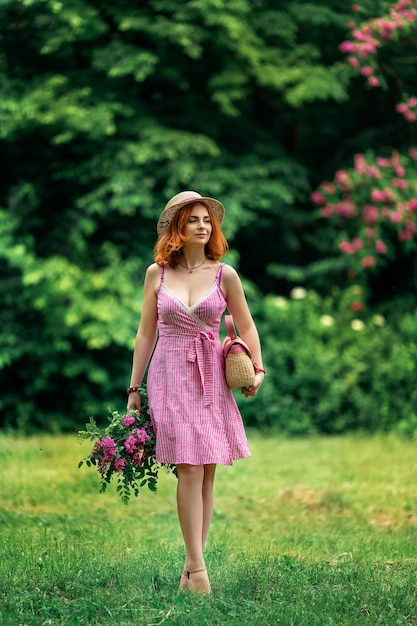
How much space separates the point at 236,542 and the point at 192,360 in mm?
1686

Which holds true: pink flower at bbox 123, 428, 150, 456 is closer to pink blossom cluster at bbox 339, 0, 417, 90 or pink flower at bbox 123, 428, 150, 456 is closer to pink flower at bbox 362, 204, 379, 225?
pink flower at bbox 362, 204, 379, 225

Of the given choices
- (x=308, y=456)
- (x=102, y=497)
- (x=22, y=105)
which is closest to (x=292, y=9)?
(x=22, y=105)

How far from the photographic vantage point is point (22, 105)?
9.12 meters

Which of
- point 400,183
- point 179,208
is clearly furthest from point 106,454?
point 400,183

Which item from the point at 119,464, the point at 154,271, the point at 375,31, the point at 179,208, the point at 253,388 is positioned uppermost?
the point at 375,31

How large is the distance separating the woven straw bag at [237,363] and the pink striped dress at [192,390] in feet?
0.14

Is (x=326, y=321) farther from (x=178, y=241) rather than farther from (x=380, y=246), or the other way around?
(x=178, y=241)

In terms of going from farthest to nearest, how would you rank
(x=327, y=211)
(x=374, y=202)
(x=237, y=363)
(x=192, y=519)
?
(x=327, y=211), (x=374, y=202), (x=237, y=363), (x=192, y=519)

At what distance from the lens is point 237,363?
172 inches

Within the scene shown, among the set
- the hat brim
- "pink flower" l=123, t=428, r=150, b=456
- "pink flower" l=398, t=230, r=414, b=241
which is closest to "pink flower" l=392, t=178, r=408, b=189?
"pink flower" l=398, t=230, r=414, b=241

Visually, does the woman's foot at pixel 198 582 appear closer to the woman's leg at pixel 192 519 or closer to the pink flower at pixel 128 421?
the woman's leg at pixel 192 519

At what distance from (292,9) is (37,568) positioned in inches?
280

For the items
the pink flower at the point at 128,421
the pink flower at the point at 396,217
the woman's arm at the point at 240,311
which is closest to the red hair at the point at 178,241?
the woman's arm at the point at 240,311

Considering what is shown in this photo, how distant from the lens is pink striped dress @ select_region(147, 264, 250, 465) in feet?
14.0
